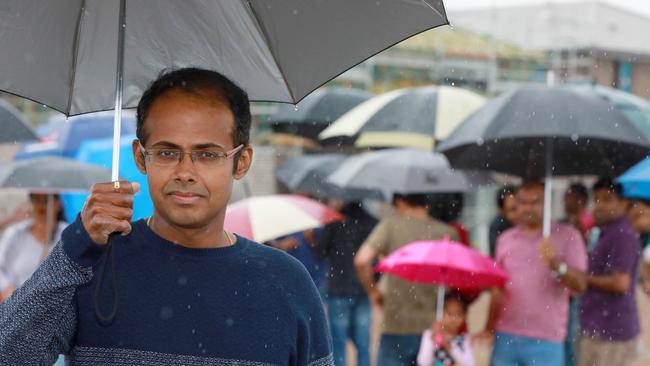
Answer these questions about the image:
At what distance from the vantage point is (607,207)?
736cm

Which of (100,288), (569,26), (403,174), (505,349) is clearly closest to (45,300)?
(100,288)

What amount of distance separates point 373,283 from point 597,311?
1.73 metres

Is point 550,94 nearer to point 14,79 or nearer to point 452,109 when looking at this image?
point 452,109

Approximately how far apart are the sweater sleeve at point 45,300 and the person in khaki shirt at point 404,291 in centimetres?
519

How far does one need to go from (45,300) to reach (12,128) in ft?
21.0

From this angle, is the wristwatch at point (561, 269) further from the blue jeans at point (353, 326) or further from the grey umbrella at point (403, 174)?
the blue jeans at point (353, 326)

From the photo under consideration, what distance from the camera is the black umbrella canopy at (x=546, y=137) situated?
6.48 meters

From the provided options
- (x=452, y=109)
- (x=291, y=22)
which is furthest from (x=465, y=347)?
(x=291, y=22)

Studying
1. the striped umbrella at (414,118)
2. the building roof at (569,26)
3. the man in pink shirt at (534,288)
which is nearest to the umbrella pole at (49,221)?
the striped umbrella at (414,118)

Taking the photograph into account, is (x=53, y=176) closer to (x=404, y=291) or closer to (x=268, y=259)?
(x=404, y=291)

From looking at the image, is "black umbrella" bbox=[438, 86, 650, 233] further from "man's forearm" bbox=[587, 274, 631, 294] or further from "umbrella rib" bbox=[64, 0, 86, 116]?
"umbrella rib" bbox=[64, 0, 86, 116]

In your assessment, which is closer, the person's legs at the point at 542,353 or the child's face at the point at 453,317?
the person's legs at the point at 542,353

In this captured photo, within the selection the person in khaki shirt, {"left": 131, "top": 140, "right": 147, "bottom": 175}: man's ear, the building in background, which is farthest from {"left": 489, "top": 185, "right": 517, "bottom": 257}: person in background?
the building in background

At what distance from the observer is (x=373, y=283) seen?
8203mm
